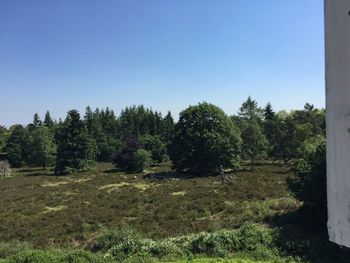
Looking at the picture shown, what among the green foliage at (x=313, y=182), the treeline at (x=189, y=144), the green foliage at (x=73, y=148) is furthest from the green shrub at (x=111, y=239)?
the green foliage at (x=73, y=148)

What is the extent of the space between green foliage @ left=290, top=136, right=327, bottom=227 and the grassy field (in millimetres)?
1096

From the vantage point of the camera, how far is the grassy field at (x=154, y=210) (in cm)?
2241

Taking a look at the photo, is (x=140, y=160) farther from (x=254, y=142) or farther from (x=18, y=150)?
(x=18, y=150)

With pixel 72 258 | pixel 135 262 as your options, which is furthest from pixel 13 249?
pixel 135 262

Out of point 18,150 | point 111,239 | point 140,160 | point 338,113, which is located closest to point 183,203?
point 111,239

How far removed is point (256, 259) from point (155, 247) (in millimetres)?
3835

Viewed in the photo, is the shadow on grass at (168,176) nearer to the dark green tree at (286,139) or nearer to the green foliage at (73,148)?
the dark green tree at (286,139)

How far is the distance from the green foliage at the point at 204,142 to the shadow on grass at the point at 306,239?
Answer: 1204 inches

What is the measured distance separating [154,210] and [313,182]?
42.5 feet

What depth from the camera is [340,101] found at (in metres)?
1.84

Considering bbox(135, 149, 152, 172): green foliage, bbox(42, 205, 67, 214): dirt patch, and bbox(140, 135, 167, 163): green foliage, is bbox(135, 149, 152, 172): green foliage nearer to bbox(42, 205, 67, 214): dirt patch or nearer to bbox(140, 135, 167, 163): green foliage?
bbox(140, 135, 167, 163): green foliage

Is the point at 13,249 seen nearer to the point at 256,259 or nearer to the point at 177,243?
the point at 177,243

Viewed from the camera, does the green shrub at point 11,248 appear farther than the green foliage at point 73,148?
No

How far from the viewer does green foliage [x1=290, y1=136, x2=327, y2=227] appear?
65.9ft
